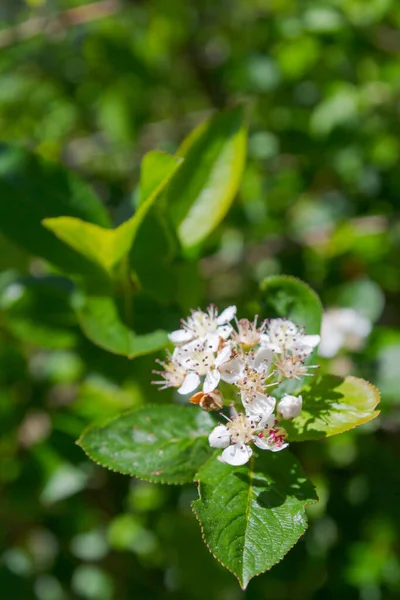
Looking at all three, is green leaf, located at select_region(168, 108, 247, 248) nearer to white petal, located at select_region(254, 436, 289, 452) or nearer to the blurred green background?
the blurred green background

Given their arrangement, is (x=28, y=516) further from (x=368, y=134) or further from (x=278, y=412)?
(x=368, y=134)

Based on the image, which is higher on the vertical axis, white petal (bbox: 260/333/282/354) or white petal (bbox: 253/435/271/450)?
white petal (bbox: 260/333/282/354)

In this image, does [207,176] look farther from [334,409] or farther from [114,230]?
[334,409]

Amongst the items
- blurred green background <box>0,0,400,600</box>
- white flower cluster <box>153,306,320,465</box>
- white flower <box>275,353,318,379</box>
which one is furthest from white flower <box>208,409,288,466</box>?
blurred green background <box>0,0,400,600</box>

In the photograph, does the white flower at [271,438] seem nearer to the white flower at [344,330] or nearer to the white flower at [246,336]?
the white flower at [246,336]

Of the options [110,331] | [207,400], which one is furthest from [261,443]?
[110,331]

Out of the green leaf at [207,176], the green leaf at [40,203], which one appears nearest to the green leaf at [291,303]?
the green leaf at [207,176]
